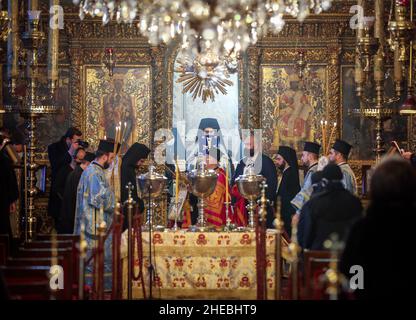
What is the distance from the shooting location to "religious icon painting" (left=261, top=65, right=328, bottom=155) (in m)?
16.3

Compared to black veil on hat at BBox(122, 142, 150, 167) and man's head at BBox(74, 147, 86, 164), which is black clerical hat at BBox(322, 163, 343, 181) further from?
man's head at BBox(74, 147, 86, 164)

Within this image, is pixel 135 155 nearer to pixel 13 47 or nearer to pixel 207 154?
pixel 207 154

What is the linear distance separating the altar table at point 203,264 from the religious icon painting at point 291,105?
4.70m

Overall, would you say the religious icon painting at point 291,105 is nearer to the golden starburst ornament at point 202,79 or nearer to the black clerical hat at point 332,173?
the golden starburst ornament at point 202,79

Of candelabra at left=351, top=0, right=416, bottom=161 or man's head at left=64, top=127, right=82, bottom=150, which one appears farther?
man's head at left=64, top=127, right=82, bottom=150

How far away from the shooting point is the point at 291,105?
1638cm

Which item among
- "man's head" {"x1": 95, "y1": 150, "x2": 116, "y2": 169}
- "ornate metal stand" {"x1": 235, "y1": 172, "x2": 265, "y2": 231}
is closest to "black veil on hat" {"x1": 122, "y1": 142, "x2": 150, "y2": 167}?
"man's head" {"x1": 95, "y1": 150, "x2": 116, "y2": 169}

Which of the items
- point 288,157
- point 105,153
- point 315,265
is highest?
point 105,153

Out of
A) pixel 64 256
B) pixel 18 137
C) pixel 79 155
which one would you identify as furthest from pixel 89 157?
pixel 64 256

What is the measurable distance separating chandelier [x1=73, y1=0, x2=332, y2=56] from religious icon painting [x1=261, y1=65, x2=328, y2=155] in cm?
688

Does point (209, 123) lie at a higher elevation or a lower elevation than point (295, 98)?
lower

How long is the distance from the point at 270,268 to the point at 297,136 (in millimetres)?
4824

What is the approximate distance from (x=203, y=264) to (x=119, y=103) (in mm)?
5360

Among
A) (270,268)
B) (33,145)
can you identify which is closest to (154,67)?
(33,145)
